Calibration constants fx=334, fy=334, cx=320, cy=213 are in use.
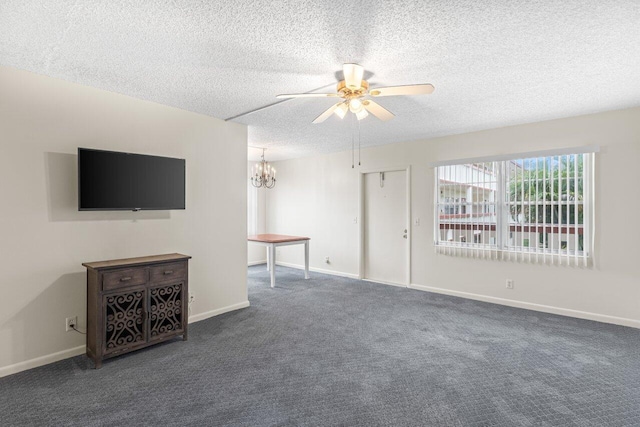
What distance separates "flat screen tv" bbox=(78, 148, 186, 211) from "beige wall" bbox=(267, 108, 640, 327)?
11.0 feet

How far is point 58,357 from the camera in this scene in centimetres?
283

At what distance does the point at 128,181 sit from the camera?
316cm

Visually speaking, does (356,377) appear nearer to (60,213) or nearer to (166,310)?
(166,310)

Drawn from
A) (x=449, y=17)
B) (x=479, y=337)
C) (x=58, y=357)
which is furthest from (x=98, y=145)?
(x=479, y=337)

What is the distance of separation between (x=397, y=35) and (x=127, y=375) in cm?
316

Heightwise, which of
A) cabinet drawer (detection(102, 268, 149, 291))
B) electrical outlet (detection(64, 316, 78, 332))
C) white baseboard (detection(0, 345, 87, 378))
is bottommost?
white baseboard (detection(0, 345, 87, 378))

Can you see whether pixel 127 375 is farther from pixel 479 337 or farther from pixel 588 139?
pixel 588 139

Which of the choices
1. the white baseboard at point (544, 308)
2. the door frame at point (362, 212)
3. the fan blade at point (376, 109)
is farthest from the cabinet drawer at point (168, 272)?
the white baseboard at point (544, 308)

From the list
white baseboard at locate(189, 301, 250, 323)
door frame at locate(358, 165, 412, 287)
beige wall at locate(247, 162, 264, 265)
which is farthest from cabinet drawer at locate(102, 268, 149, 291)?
beige wall at locate(247, 162, 264, 265)

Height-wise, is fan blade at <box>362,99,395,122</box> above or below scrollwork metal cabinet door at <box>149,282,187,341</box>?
above

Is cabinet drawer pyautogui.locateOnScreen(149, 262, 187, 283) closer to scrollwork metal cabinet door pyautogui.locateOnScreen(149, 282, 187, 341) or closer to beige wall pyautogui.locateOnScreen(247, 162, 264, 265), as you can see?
scrollwork metal cabinet door pyautogui.locateOnScreen(149, 282, 187, 341)

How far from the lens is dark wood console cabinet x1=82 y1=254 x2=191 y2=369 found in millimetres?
2744

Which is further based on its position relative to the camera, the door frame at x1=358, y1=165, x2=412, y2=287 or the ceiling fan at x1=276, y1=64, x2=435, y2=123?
the door frame at x1=358, y1=165, x2=412, y2=287

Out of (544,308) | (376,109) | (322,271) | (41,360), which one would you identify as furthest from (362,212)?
(41,360)
